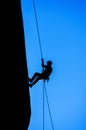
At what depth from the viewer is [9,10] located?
223 inches

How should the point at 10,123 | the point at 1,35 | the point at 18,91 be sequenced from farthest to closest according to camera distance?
the point at 18,91 < the point at 10,123 < the point at 1,35

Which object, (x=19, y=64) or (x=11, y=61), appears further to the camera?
(x=19, y=64)

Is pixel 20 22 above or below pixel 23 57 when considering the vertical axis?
above

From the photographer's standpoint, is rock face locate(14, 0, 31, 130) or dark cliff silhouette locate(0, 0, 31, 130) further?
rock face locate(14, 0, 31, 130)

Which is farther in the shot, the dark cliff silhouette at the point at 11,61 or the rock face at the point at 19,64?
the rock face at the point at 19,64

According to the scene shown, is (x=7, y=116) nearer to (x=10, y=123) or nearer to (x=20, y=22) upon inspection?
(x=10, y=123)

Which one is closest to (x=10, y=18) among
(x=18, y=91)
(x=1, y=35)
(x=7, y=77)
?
(x=1, y=35)

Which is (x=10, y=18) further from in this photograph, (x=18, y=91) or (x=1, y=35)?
(x=18, y=91)

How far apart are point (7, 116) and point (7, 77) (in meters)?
1.07

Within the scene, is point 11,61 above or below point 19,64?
below

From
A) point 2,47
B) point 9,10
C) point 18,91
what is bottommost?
point 18,91

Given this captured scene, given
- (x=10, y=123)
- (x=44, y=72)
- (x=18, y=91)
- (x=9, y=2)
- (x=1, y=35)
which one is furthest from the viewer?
(x=44, y=72)

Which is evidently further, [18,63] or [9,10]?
[18,63]

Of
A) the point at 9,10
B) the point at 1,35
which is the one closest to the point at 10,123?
the point at 1,35
